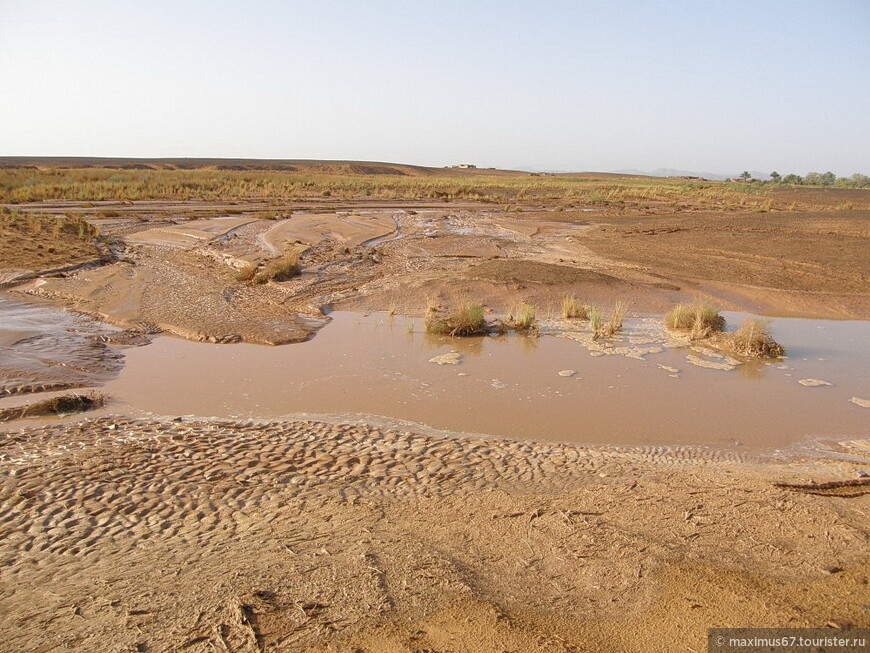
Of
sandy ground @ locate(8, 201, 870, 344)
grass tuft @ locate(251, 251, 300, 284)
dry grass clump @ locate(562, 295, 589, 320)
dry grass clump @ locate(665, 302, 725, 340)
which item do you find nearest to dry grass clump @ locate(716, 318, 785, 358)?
dry grass clump @ locate(665, 302, 725, 340)

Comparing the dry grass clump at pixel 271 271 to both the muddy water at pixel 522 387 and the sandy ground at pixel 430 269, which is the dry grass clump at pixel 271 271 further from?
the muddy water at pixel 522 387

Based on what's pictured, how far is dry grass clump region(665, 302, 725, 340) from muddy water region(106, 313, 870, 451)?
69 centimetres

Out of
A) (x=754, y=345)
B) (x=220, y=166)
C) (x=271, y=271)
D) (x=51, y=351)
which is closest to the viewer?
(x=51, y=351)

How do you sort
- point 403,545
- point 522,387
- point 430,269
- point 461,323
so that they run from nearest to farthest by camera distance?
1. point 403,545
2. point 522,387
3. point 461,323
4. point 430,269

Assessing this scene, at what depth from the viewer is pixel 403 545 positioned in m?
4.30

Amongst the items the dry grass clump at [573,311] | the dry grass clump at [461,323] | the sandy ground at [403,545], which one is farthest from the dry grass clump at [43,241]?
the dry grass clump at [573,311]

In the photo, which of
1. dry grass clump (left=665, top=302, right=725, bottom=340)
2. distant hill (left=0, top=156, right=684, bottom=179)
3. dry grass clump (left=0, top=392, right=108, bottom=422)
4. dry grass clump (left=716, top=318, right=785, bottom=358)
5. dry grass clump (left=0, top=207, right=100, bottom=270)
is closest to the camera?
dry grass clump (left=0, top=392, right=108, bottom=422)

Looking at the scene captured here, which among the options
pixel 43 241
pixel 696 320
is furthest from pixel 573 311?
pixel 43 241

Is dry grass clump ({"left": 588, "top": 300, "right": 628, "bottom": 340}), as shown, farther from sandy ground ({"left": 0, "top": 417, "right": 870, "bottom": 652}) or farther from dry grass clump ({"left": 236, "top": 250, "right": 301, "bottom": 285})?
dry grass clump ({"left": 236, "top": 250, "right": 301, "bottom": 285})

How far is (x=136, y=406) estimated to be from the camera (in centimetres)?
724

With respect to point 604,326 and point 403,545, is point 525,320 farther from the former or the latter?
point 403,545

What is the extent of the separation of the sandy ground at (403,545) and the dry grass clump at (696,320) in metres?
4.74

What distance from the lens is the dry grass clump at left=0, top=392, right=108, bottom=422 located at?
6.71 meters

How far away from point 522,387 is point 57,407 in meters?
5.22
